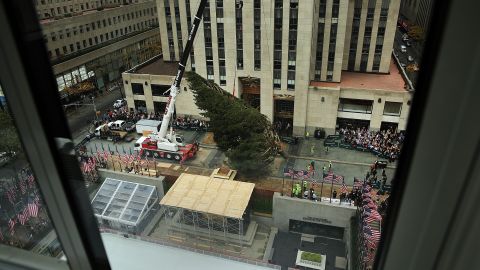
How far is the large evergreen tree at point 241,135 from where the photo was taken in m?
6.70

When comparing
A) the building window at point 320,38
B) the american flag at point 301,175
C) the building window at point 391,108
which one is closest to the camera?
the american flag at point 301,175

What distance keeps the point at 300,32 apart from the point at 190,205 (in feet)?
15.5

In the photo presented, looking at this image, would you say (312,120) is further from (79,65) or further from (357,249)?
(79,65)

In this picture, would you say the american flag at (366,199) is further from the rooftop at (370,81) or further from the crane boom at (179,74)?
the crane boom at (179,74)

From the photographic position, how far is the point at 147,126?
348 inches

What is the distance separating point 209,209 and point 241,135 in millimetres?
1985

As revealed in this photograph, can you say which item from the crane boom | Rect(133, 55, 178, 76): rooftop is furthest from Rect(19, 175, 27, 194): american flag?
Rect(133, 55, 178, 76): rooftop

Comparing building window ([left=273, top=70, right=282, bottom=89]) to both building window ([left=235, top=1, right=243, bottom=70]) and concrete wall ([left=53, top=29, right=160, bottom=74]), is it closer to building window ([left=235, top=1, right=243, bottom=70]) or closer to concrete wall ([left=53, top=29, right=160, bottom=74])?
building window ([left=235, top=1, right=243, bottom=70])

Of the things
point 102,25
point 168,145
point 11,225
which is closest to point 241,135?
point 168,145

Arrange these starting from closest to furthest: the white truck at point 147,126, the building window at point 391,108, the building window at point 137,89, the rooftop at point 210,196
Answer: the rooftop at point 210,196, the building window at point 391,108, the white truck at point 147,126, the building window at point 137,89

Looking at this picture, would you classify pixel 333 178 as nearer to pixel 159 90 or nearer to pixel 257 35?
pixel 257 35

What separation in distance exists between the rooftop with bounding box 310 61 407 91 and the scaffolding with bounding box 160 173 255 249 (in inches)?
169

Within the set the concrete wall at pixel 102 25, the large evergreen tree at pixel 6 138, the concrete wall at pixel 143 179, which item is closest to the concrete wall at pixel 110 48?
the concrete wall at pixel 102 25

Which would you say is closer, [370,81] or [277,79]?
[277,79]
